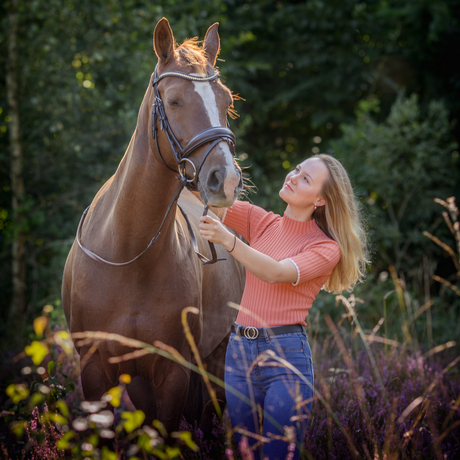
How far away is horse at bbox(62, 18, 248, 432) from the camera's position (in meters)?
1.97

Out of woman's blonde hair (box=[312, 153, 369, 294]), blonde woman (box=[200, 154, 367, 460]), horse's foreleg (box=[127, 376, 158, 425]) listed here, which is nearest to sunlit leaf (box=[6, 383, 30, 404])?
blonde woman (box=[200, 154, 367, 460])

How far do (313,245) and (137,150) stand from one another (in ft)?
3.38

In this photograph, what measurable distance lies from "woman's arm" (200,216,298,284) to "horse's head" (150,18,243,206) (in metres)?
0.12

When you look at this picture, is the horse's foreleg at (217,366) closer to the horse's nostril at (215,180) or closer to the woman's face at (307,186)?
the woman's face at (307,186)

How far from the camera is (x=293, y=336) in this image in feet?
6.85

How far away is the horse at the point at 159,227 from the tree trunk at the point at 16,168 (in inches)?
161

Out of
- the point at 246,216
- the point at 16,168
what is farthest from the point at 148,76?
the point at 246,216

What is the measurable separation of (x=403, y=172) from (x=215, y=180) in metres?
6.34

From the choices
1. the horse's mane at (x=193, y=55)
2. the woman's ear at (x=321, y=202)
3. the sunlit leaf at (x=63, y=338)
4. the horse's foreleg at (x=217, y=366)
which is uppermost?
the horse's mane at (x=193, y=55)

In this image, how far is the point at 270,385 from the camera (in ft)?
6.62

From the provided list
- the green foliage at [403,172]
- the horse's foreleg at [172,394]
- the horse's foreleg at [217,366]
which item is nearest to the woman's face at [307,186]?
the horse's foreleg at [172,394]

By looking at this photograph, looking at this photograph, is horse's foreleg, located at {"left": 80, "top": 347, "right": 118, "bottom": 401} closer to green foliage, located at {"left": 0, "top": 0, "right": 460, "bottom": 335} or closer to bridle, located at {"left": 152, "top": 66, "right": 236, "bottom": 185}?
bridle, located at {"left": 152, "top": 66, "right": 236, "bottom": 185}

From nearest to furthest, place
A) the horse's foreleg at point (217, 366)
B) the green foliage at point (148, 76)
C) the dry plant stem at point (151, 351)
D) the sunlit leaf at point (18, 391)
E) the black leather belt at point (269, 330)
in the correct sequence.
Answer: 1. the sunlit leaf at point (18, 391)
2. the dry plant stem at point (151, 351)
3. the black leather belt at point (269, 330)
4. the horse's foreleg at point (217, 366)
5. the green foliage at point (148, 76)

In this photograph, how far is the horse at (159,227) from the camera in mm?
1971
